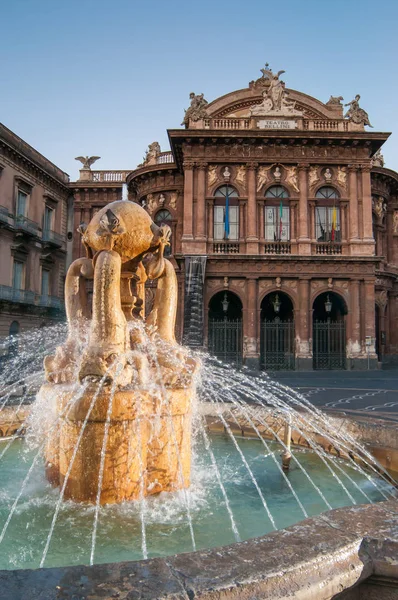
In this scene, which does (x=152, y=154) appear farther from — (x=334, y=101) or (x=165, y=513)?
(x=165, y=513)

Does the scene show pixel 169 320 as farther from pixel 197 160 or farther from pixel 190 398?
pixel 197 160

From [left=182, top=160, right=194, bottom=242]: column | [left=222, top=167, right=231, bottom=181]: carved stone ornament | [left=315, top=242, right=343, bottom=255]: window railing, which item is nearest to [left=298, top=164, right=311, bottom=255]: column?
[left=315, top=242, right=343, bottom=255]: window railing

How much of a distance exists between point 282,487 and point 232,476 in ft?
1.82

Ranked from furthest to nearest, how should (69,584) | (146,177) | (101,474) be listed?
1. (146,177)
2. (101,474)
3. (69,584)

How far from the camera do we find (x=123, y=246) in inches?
178

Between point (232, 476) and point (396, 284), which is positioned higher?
point (396, 284)

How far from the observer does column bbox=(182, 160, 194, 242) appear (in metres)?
21.8

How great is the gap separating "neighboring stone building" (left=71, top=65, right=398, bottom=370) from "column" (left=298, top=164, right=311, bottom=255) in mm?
45

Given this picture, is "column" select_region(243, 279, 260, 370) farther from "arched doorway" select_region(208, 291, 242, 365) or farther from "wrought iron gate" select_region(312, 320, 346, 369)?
"wrought iron gate" select_region(312, 320, 346, 369)

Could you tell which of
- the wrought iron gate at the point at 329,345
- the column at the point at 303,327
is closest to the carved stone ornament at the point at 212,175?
the column at the point at 303,327

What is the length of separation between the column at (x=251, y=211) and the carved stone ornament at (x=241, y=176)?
0.89 feet

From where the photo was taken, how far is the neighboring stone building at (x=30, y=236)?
24484 mm

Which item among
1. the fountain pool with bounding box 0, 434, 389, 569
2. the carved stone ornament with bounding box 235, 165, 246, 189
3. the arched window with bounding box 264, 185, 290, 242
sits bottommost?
the fountain pool with bounding box 0, 434, 389, 569

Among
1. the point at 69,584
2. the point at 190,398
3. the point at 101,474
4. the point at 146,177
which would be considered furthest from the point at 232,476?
the point at 146,177
